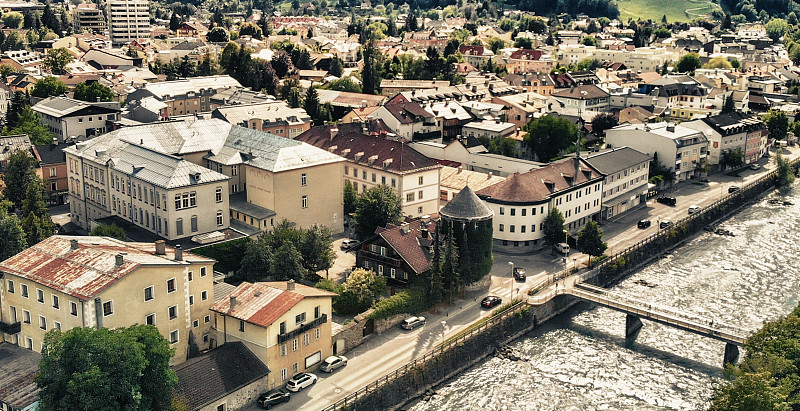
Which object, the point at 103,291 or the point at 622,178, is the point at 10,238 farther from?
the point at 622,178

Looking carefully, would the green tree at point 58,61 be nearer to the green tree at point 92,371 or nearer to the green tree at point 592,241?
the green tree at point 592,241

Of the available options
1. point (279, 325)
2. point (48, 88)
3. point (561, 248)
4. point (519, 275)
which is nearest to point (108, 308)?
point (279, 325)

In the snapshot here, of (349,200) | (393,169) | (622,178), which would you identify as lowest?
(349,200)

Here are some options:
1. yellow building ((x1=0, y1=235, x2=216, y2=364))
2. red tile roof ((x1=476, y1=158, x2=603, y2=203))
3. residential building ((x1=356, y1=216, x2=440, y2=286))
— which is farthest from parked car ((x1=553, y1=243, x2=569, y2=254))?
yellow building ((x1=0, y1=235, x2=216, y2=364))

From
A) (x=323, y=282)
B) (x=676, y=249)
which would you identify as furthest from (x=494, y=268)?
(x=676, y=249)

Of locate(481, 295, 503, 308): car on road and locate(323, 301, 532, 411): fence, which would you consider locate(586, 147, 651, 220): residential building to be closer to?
locate(481, 295, 503, 308): car on road
